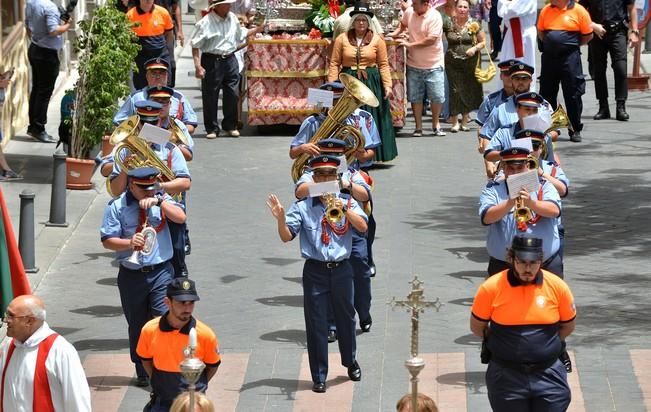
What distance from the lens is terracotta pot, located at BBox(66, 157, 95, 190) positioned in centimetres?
1856

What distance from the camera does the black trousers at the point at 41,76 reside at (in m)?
20.9

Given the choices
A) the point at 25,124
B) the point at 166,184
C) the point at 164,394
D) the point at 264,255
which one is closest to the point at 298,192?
the point at 166,184

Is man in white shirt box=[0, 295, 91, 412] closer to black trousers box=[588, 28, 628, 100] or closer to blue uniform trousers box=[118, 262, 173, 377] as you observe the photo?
blue uniform trousers box=[118, 262, 173, 377]

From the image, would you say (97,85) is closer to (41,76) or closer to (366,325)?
(41,76)

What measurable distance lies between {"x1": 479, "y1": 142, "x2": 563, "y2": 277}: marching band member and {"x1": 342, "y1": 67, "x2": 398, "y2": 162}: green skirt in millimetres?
7357

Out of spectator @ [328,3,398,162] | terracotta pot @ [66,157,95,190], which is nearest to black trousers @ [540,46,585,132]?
spectator @ [328,3,398,162]

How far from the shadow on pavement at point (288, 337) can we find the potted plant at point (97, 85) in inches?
225

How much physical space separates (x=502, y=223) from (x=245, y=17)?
39.3ft

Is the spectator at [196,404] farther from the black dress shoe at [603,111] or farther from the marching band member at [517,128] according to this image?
the black dress shoe at [603,111]

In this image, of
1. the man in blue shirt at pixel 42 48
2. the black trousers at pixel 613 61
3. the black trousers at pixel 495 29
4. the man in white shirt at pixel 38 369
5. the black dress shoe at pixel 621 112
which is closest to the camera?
the man in white shirt at pixel 38 369

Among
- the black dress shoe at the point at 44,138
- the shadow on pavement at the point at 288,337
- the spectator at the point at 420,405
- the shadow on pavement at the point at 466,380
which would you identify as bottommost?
the shadow on pavement at the point at 466,380

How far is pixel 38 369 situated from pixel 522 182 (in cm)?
398

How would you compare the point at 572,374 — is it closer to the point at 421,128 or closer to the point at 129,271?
the point at 129,271

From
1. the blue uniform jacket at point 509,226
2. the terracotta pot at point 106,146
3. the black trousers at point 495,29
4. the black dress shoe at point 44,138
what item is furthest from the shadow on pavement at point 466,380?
the black trousers at point 495,29
